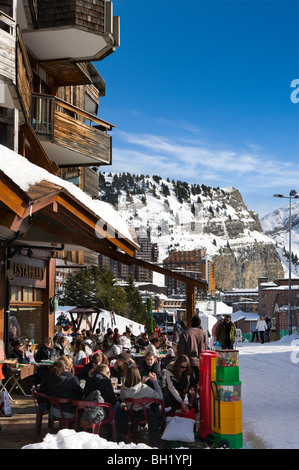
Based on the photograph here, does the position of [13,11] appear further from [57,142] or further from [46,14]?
[57,142]

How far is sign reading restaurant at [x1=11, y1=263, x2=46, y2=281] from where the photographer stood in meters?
14.7

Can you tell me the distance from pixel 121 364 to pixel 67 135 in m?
9.70

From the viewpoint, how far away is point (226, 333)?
1441 cm

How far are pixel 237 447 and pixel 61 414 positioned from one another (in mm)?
2358

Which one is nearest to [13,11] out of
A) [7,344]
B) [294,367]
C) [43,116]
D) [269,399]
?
[43,116]

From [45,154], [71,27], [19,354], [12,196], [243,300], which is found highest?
[71,27]

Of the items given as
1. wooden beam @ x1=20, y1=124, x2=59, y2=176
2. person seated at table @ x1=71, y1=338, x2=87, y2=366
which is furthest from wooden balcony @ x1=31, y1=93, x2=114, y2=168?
person seated at table @ x1=71, y1=338, x2=87, y2=366

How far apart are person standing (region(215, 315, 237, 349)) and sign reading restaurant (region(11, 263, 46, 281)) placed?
18.3 feet

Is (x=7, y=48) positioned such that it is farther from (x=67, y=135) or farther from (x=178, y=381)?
(x=178, y=381)

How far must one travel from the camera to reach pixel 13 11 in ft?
41.3

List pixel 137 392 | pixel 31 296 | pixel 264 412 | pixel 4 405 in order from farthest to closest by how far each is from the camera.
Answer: pixel 31 296, pixel 264 412, pixel 4 405, pixel 137 392

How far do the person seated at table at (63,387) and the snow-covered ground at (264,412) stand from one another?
1.63 metres

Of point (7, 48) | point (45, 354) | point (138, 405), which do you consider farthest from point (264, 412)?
point (7, 48)

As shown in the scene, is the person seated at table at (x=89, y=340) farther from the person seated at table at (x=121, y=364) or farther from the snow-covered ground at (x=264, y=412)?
the person seated at table at (x=121, y=364)
